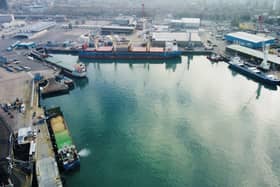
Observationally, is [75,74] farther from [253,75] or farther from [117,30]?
[253,75]

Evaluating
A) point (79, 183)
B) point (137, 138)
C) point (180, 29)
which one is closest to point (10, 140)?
point (79, 183)

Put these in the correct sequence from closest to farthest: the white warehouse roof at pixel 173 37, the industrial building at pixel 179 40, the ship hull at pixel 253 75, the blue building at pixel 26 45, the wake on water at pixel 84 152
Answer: the wake on water at pixel 84 152, the ship hull at pixel 253 75, the blue building at pixel 26 45, the industrial building at pixel 179 40, the white warehouse roof at pixel 173 37

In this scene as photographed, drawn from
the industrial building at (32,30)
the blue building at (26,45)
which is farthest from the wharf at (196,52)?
the industrial building at (32,30)

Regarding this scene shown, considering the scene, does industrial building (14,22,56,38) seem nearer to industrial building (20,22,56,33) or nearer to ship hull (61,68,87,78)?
industrial building (20,22,56,33)

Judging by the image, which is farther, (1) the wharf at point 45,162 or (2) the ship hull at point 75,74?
(2) the ship hull at point 75,74

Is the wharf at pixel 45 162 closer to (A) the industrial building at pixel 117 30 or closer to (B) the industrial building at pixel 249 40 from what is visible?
(B) the industrial building at pixel 249 40

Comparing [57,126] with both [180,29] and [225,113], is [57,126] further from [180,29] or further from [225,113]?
[180,29]
